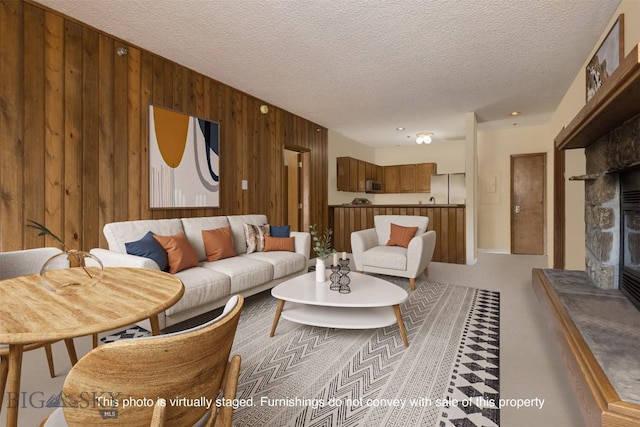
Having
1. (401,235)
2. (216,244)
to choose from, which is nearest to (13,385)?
(216,244)

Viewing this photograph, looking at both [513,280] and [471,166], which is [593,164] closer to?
Answer: [513,280]

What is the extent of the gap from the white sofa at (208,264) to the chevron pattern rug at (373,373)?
1.16 ft

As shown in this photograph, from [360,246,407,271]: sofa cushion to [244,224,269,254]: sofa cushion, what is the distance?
132cm

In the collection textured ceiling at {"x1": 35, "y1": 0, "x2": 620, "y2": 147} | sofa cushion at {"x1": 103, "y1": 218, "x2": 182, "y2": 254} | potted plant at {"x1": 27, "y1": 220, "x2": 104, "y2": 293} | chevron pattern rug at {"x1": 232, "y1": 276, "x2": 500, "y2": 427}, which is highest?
textured ceiling at {"x1": 35, "y1": 0, "x2": 620, "y2": 147}

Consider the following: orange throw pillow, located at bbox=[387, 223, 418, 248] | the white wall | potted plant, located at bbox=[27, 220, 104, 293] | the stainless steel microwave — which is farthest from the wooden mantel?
the stainless steel microwave

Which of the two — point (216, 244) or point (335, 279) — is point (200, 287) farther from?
point (335, 279)

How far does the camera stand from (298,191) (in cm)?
569

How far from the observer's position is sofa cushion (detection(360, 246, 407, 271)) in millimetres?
3713

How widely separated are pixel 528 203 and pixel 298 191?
469 centimetres

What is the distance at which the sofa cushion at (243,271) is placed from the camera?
109 inches

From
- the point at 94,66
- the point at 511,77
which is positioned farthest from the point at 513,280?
the point at 94,66

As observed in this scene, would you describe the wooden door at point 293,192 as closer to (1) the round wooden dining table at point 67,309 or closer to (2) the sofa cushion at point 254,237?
(2) the sofa cushion at point 254,237

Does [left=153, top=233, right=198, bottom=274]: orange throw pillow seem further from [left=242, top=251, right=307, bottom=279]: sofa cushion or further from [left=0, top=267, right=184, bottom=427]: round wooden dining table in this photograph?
[left=0, top=267, right=184, bottom=427]: round wooden dining table

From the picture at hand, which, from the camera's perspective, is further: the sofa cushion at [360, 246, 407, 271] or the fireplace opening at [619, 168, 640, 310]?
the sofa cushion at [360, 246, 407, 271]
